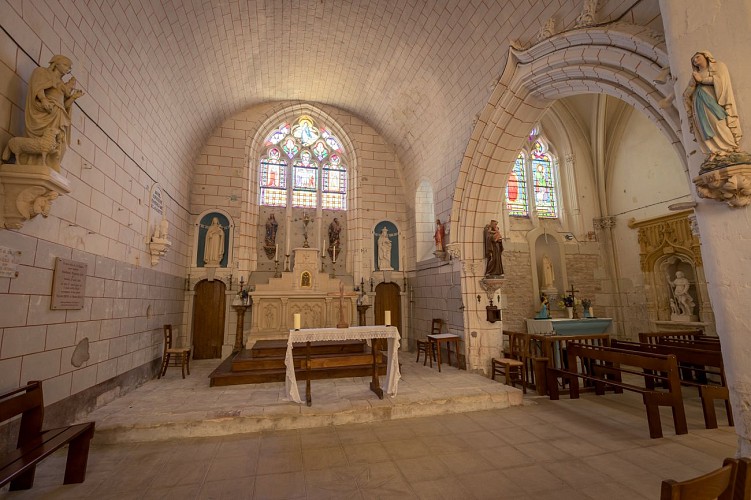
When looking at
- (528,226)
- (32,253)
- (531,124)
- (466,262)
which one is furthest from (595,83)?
(32,253)

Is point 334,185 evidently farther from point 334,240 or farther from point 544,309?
point 544,309

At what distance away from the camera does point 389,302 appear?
10.0 metres

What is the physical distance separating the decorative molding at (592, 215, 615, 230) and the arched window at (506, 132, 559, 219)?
107 centimetres

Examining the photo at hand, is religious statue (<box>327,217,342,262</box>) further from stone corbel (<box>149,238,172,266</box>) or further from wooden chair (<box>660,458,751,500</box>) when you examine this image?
wooden chair (<box>660,458,751,500</box>)

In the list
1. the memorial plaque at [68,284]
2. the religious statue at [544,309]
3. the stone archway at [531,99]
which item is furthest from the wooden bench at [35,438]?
the religious statue at [544,309]

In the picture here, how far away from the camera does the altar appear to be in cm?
828

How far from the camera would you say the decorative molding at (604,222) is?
10.0m

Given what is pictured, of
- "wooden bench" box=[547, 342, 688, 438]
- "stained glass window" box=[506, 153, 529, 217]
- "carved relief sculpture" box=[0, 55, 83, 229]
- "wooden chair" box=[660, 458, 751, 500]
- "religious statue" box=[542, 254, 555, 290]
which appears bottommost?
"wooden bench" box=[547, 342, 688, 438]

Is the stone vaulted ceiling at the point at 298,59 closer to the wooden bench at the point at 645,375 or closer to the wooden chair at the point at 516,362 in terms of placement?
the wooden chair at the point at 516,362

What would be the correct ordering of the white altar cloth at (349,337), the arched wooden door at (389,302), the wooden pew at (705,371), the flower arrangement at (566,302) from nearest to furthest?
1. the wooden pew at (705,371)
2. the white altar cloth at (349,337)
3. the flower arrangement at (566,302)
4. the arched wooden door at (389,302)

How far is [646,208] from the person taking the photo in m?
9.16

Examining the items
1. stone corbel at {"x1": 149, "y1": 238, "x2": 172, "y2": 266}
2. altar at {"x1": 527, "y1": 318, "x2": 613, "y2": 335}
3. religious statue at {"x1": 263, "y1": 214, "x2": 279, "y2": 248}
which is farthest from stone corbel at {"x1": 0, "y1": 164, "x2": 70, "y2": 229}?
altar at {"x1": 527, "y1": 318, "x2": 613, "y2": 335}

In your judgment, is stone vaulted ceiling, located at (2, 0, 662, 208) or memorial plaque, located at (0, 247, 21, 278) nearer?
memorial plaque, located at (0, 247, 21, 278)

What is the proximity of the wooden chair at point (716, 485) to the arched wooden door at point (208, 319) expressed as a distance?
919 centimetres
